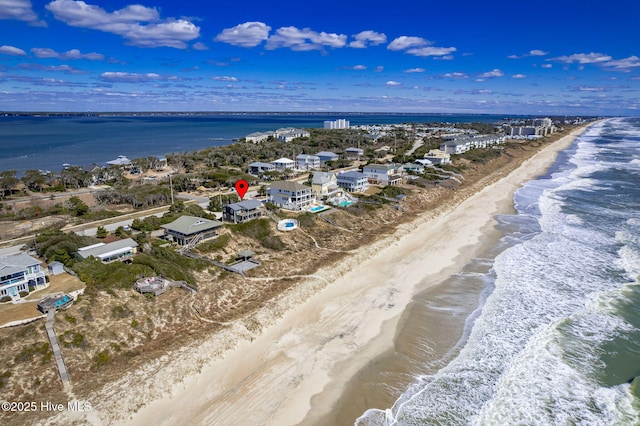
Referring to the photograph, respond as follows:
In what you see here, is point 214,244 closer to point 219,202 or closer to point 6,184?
point 219,202

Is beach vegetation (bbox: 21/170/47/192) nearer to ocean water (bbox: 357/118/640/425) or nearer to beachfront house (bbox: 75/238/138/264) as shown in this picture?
beachfront house (bbox: 75/238/138/264)

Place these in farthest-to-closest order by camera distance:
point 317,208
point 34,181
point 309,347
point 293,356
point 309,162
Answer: point 309,162 → point 34,181 → point 317,208 → point 309,347 → point 293,356

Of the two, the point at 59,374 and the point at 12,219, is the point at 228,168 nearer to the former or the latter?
the point at 12,219

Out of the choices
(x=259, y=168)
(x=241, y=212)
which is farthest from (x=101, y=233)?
(x=259, y=168)

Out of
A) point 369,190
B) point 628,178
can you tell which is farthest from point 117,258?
point 628,178

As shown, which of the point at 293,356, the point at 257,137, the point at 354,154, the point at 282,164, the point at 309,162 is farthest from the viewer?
the point at 257,137

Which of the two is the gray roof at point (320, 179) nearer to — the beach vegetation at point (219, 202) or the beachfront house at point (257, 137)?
the beach vegetation at point (219, 202)
